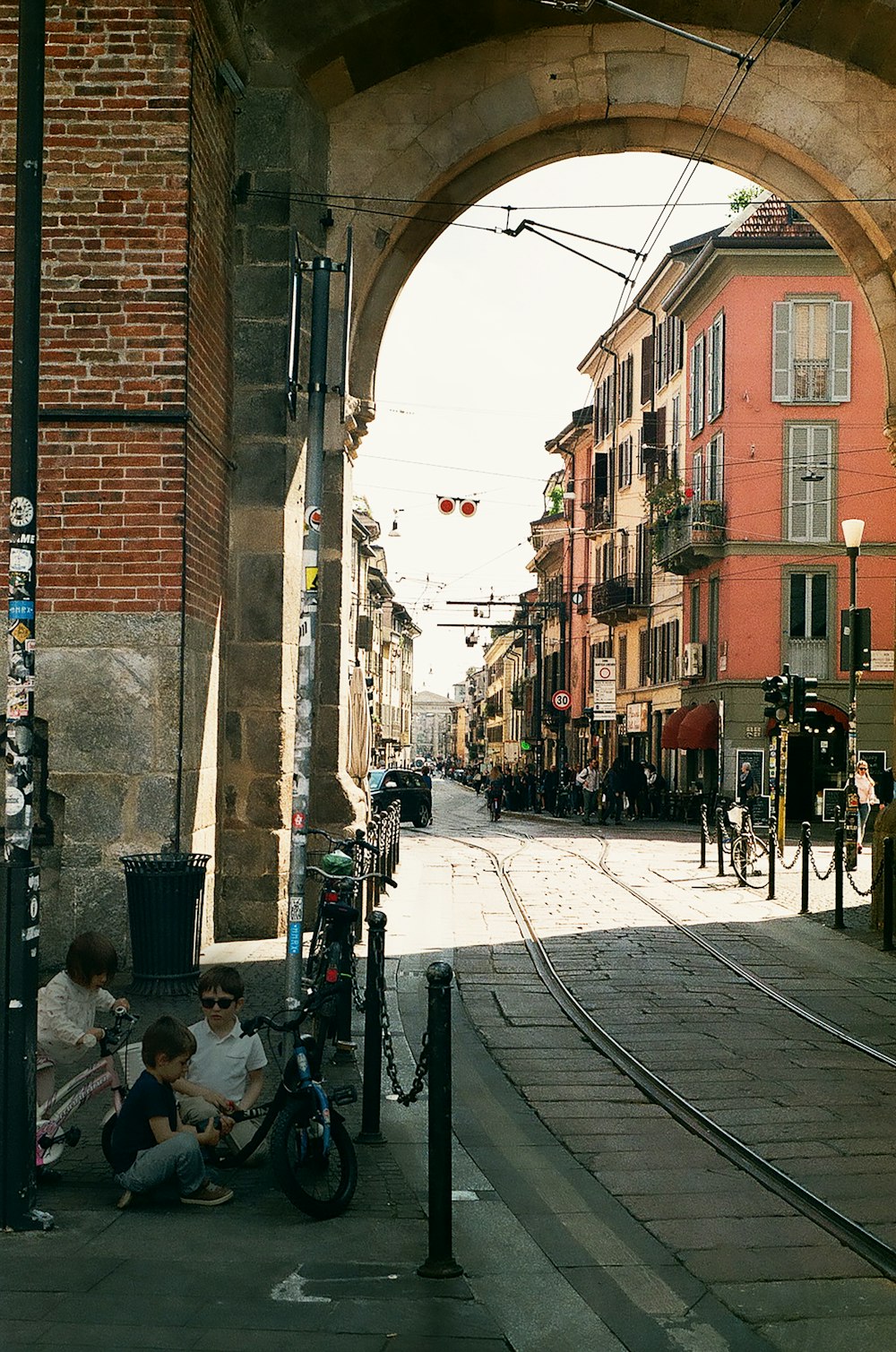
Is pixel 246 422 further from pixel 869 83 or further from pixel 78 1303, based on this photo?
pixel 78 1303

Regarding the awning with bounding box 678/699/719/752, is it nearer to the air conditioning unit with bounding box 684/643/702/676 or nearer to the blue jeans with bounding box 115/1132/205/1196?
the air conditioning unit with bounding box 684/643/702/676

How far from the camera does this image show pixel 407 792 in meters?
35.6

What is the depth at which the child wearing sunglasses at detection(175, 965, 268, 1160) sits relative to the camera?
6.03 meters

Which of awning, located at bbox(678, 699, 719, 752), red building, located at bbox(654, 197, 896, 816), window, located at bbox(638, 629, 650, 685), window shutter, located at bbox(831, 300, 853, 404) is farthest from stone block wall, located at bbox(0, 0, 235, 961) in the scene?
window, located at bbox(638, 629, 650, 685)

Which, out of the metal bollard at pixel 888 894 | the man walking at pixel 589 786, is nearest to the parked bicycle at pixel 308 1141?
the metal bollard at pixel 888 894

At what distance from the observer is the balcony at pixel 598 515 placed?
5612 centimetres

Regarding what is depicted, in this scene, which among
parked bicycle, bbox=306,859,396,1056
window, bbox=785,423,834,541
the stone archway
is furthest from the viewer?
window, bbox=785,423,834,541

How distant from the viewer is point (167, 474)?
427 inches

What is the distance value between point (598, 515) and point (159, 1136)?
5312 centimetres

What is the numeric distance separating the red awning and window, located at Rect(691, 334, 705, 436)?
24.9 feet

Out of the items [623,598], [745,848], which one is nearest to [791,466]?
[623,598]

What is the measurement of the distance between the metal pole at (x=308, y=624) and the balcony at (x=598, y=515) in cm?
4849

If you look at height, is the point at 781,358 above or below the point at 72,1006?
above

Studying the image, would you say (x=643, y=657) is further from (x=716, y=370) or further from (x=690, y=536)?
(x=716, y=370)
